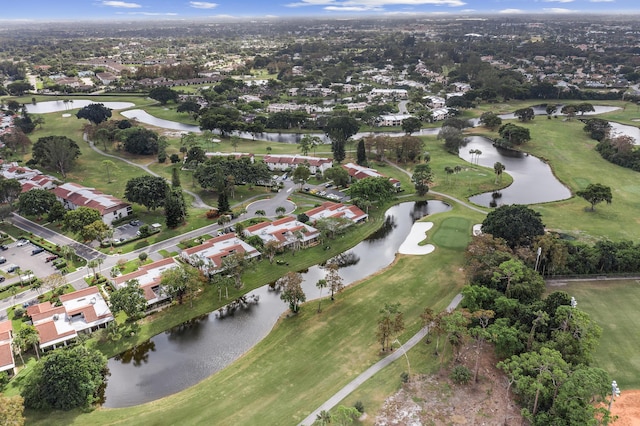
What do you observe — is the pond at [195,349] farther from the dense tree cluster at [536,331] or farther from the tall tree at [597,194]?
the tall tree at [597,194]

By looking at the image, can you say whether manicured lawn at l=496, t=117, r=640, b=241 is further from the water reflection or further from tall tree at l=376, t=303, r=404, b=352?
the water reflection

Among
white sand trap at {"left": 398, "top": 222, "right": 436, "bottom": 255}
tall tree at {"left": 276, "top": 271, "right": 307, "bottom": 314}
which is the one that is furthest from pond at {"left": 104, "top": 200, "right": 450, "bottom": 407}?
white sand trap at {"left": 398, "top": 222, "right": 436, "bottom": 255}

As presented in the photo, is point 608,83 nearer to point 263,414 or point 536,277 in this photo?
point 536,277

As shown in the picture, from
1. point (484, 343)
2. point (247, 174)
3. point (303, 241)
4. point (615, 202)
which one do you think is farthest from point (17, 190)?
point (615, 202)

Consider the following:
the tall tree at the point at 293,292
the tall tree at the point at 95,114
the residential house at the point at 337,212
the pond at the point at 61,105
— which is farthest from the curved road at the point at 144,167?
the pond at the point at 61,105

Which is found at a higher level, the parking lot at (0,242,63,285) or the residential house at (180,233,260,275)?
the residential house at (180,233,260,275)
